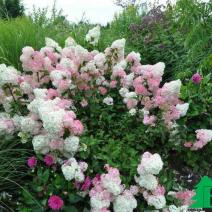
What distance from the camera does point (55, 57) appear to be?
423 cm

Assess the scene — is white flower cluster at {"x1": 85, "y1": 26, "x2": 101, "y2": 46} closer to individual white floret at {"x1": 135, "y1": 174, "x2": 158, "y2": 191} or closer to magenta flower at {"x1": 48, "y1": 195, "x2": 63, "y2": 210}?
individual white floret at {"x1": 135, "y1": 174, "x2": 158, "y2": 191}

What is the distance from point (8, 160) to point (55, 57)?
3.89ft

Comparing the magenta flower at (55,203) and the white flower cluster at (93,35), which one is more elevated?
the white flower cluster at (93,35)

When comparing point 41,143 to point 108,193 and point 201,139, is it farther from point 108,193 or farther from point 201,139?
point 201,139

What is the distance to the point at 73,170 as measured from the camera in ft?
10.1

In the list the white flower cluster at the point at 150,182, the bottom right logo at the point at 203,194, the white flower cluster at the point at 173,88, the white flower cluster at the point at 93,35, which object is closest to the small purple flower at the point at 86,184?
the white flower cluster at the point at 150,182

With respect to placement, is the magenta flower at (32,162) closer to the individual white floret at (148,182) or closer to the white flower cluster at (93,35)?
the individual white floret at (148,182)

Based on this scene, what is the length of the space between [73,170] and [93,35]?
6.06 ft

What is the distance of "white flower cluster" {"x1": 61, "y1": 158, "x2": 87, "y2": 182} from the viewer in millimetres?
3082

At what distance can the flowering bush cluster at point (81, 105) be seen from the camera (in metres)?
3.10

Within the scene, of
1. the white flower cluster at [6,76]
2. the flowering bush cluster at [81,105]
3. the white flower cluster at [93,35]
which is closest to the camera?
the flowering bush cluster at [81,105]

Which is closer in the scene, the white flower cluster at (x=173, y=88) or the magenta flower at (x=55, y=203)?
the magenta flower at (x=55, y=203)

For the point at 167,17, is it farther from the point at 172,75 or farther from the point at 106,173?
the point at 106,173

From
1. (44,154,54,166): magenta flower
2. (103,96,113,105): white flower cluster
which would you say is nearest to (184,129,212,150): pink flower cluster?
(103,96,113,105): white flower cluster
